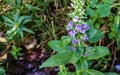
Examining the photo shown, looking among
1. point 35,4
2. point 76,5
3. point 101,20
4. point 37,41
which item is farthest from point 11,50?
point 76,5

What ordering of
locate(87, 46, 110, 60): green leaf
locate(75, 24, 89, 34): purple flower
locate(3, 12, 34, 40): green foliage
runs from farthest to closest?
1. locate(3, 12, 34, 40): green foliage
2. locate(87, 46, 110, 60): green leaf
3. locate(75, 24, 89, 34): purple flower

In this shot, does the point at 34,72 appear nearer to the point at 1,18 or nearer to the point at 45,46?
the point at 45,46

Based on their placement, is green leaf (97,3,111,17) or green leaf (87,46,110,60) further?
green leaf (97,3,111,17)

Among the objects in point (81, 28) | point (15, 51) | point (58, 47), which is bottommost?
point (15, 51)

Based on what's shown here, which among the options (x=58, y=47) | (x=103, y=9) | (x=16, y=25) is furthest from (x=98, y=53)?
(x=16, y=25)

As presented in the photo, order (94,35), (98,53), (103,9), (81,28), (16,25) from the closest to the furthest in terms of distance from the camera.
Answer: (81,28) < (98,53) < (94,35) < (103,9) < (16,25)

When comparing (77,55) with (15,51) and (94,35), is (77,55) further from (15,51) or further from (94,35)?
(15,51)

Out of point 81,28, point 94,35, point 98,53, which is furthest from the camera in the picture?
point 94,35

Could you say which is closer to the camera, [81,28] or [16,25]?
[81,28]

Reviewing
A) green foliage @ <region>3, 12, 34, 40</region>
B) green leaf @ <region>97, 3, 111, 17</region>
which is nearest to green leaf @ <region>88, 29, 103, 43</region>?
green leaf @ <region>97, 3, 111, 17</region>

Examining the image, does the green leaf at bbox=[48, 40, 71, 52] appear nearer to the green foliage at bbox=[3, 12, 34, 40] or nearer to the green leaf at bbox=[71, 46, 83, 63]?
the green leaf at bbox=[71, 46, 83, 63]

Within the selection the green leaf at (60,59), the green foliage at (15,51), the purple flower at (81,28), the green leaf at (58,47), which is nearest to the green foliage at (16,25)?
the green foliage at (15,51)
